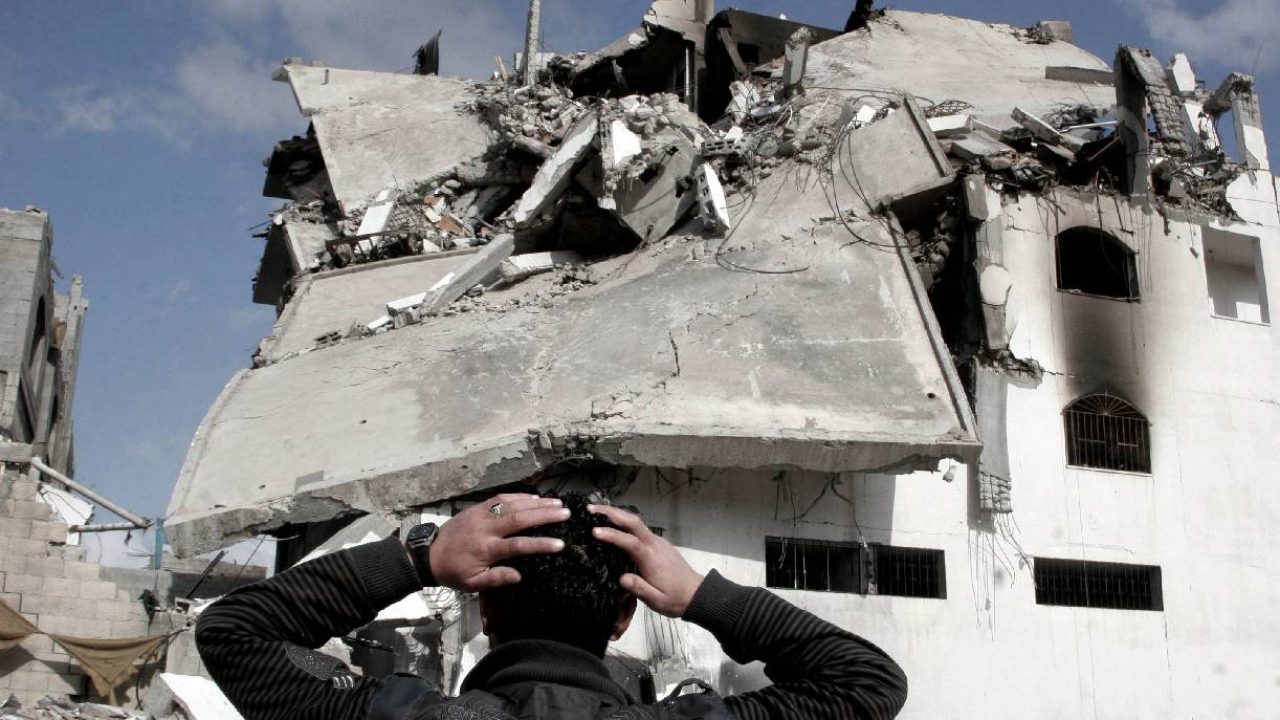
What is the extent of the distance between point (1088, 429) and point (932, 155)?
130 inches

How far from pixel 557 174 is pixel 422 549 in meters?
12.3

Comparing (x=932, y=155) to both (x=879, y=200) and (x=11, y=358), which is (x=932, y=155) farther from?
(x=11, y=358)

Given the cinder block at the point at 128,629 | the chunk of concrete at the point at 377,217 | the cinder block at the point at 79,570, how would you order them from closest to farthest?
the cinder block at the point at 79,570
the cinder block at the point at 128,629
the chunk of concrete at the point at 377,217

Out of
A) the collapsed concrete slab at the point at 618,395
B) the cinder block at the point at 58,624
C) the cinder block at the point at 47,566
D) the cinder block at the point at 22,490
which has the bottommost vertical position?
the cinder block at the point at 58,624

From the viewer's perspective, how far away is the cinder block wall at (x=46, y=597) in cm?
1177

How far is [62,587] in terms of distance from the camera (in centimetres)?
1227

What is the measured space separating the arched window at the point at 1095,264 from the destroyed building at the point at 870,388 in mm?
33

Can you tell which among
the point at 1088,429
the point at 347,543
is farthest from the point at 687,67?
the point at 347,543

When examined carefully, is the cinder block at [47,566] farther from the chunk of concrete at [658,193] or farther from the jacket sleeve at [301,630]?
the jacket sleeve at [301,630]

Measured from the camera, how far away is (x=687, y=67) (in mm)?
20141

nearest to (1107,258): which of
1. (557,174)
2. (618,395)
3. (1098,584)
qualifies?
(1098,584)

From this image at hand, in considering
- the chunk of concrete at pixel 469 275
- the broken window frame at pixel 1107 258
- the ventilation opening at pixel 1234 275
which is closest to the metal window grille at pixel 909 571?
the broken window frame at pixel 1107 258

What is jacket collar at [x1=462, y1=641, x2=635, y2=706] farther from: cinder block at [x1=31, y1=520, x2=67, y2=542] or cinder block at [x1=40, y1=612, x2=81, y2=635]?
cinder block at [x1=31, y1=520, x2=67, y2=542]

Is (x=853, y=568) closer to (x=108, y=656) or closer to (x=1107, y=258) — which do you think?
(x=1107, y=258)
